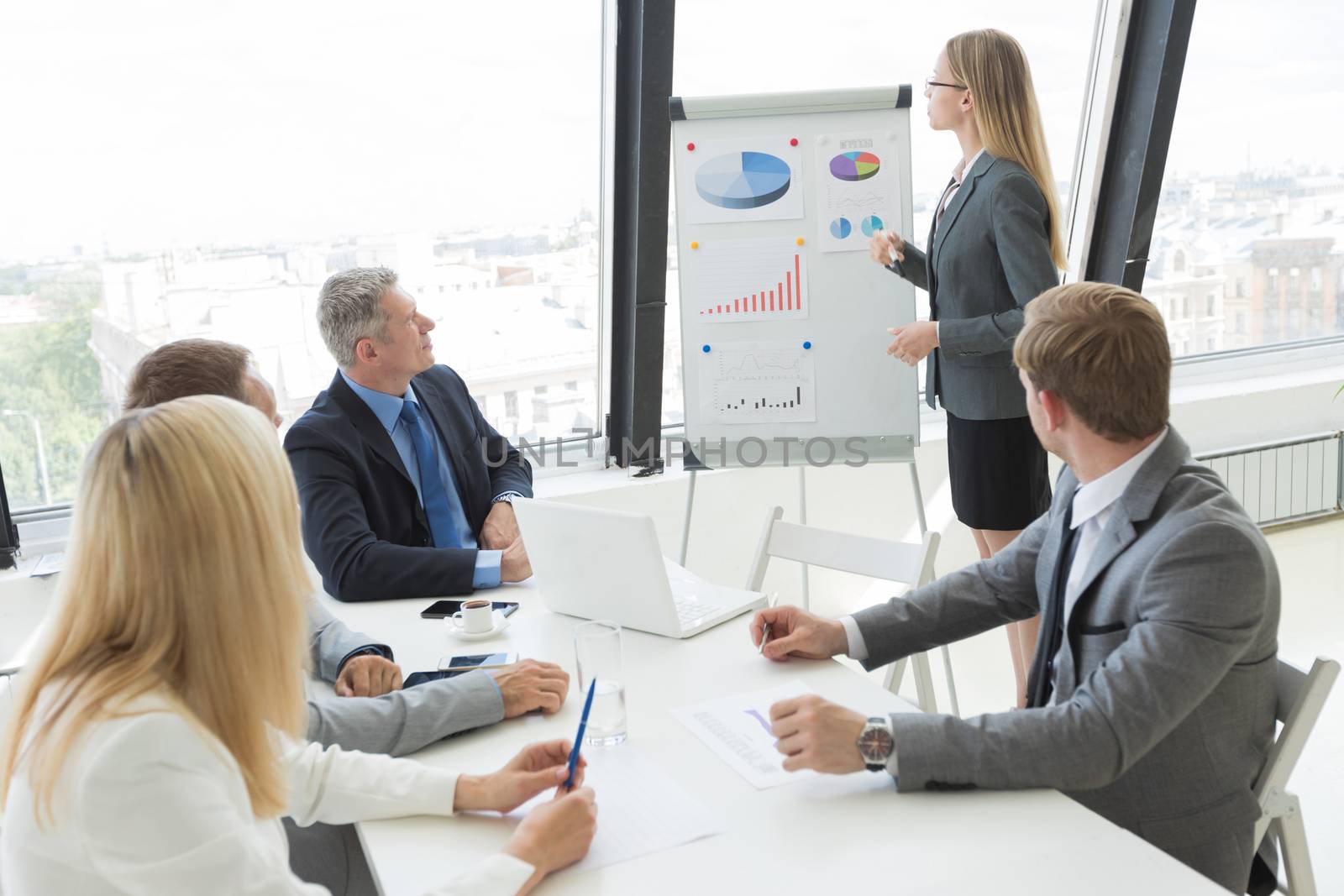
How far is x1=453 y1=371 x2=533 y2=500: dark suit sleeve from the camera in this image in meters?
3.00

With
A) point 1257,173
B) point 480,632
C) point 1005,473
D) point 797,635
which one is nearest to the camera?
point 797,635

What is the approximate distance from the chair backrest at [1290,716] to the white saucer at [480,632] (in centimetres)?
125

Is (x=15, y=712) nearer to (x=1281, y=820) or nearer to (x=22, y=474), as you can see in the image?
(x=1281, y=820)

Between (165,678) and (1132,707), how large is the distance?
1.10 metres

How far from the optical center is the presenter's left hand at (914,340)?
119 inches

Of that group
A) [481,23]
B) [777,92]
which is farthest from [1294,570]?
[481,23]

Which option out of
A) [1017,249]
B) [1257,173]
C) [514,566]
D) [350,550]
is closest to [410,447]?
[350,550]

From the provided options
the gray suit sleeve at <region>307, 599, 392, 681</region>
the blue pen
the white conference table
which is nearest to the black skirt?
the white conference table

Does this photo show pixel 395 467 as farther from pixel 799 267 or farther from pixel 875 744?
pixel 875 744

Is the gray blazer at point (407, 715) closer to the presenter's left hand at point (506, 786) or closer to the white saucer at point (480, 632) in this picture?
the presenter's left hand at point (506, 786)

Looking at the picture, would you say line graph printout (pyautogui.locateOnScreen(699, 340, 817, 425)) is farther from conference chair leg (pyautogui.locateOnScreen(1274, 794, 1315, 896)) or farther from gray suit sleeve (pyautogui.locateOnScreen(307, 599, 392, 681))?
conference chair leg (pyautogui.locateOnScreen(1274, 794, 1315, 896))

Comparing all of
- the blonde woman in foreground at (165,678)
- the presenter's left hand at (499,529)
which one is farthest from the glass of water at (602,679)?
the presenter's left hand at (499,529)

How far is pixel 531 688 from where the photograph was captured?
→ 67.4 inches

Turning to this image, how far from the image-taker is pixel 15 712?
1055mm
